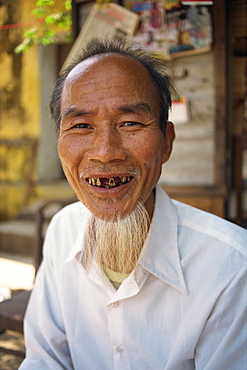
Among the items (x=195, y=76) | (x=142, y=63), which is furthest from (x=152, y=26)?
(x=142, y=63)

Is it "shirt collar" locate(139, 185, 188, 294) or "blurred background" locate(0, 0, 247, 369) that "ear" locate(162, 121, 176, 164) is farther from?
"blurred background" locate(0, 0, 247, 369)

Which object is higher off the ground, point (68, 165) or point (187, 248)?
point (68, 165)

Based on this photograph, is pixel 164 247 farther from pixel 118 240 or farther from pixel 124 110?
pixel 124 110

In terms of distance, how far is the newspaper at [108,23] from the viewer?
337 cm

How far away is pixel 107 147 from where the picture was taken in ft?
4.63

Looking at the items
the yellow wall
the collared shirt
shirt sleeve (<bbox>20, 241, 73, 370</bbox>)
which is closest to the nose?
the collared shirt

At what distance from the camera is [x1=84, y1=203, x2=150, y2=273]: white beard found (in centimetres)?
153

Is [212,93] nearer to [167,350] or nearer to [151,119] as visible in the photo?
[151,119]

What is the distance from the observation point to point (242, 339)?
1.44 metres

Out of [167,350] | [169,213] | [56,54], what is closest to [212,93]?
[169,213]

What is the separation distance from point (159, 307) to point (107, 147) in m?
0.71

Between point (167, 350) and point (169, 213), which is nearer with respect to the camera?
point (167, 350)

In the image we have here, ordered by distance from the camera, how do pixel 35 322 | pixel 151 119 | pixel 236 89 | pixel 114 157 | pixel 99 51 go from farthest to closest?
pixel 236 89, pixel 35 322, pixel 99 51, pixel 151 119, pixel 114 157

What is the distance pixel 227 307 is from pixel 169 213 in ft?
1.55
